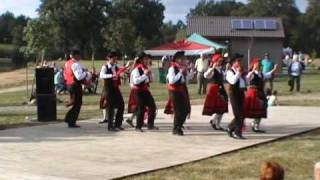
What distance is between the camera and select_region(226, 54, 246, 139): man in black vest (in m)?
13.5

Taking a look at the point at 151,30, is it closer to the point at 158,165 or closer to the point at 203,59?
the point at 203,59

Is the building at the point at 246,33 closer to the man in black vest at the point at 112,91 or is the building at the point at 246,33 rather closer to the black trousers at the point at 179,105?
the man in black vest at the point at 112,91

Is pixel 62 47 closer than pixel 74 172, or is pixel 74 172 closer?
pixel 74 172

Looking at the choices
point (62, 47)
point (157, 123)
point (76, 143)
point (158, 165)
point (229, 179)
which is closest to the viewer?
point (229, 179)

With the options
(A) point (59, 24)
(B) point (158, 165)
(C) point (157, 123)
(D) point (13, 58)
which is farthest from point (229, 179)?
(A) point (59, 24)

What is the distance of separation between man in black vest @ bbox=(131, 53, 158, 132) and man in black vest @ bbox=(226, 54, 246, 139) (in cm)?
193

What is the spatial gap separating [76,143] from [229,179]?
4201 mm

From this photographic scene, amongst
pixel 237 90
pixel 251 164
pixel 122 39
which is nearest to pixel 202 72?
pixel 237 90

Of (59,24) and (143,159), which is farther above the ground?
(59,24)

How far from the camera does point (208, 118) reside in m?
17.6

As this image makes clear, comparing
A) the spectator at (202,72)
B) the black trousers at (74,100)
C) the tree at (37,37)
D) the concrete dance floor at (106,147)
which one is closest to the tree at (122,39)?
the tree at (37,37)

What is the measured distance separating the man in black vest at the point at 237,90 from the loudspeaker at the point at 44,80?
563cm

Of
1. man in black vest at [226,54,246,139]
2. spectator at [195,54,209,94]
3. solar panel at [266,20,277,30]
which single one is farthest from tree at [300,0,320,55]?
man in black vest at [226,54,246,139]

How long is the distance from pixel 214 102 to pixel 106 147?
3182 mm
